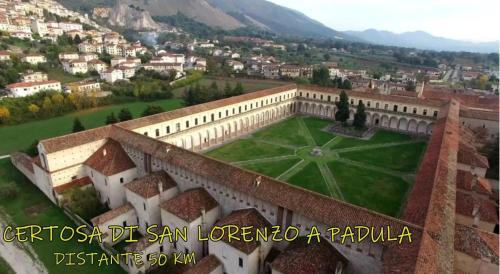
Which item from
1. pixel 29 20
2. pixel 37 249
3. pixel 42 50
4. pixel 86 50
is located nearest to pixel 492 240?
pixel 37 249

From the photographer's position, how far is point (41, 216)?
29656 millimetres

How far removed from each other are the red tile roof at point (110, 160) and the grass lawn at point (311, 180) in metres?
18.7

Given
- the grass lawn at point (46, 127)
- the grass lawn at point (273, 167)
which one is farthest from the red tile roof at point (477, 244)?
the grass lawn at point (46, 127)

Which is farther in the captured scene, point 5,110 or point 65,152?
point 5,110

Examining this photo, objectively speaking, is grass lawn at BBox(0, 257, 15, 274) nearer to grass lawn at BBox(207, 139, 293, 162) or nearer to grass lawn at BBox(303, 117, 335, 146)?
grass lawn at BBox(207, 139, 293, 162)

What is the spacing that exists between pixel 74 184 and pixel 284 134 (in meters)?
35.3

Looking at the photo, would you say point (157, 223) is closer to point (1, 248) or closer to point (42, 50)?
point (1, 248)

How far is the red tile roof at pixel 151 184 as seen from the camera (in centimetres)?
2627

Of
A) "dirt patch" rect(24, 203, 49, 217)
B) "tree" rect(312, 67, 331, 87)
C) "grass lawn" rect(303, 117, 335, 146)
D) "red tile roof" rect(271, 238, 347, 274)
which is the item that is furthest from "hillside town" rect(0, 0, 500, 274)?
"tree" rect(312, 67, 331, 87)

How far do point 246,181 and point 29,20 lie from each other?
488ft

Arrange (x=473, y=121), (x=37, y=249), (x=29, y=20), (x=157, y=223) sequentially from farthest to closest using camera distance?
(x=29, y=20) → (x=473, y=121) → (x=157, y=223) → (x=37, y=249)

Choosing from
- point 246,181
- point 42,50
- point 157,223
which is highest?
point 42,50

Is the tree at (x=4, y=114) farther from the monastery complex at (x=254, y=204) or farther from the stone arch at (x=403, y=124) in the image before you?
the stone arch at (x=403, y=124)

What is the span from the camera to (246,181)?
76.2ft
